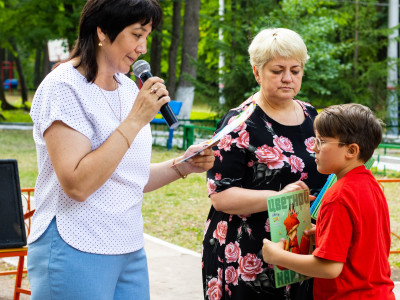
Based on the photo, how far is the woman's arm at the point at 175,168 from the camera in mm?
2867

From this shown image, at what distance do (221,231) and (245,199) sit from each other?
29cm

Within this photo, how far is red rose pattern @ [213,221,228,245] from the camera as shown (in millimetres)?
3178

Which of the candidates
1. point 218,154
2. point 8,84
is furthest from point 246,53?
point 8,84

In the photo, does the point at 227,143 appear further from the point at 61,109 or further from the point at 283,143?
the point at 61,109

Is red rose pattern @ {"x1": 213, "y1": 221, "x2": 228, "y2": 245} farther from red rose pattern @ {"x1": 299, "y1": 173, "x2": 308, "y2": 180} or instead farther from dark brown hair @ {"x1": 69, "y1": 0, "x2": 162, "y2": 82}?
dark brown hair @ {"x1": 69, "y1": 0, "x2": 162, "y2": 82}

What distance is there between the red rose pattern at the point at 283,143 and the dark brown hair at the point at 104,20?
914 mm

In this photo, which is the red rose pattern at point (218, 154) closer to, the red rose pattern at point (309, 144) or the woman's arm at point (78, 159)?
the red rose pattern at point (309, 144)

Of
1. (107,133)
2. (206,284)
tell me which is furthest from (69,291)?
(206,284)

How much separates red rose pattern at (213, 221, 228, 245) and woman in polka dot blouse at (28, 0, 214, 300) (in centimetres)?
73

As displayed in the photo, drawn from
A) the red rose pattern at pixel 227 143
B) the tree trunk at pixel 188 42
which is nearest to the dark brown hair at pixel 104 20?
the red rose pattern at pixel 227 143

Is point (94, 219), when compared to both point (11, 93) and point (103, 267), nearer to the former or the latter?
point (103, 267)

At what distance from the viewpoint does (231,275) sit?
3119 millimetres

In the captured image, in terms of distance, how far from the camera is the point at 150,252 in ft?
23.6

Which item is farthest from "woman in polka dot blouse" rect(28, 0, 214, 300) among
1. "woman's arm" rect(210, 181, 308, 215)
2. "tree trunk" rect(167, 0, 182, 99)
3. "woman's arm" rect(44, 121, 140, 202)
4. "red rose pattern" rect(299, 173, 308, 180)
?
"tree trunk" rect(167, 0, 182, 99)
